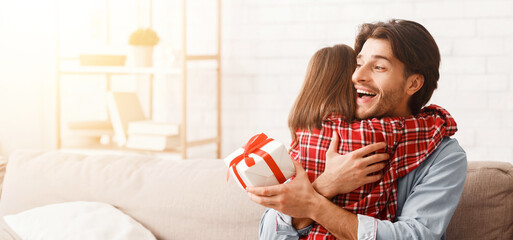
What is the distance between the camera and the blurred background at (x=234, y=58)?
2.98 meters

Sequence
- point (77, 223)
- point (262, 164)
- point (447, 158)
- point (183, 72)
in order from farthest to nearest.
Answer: point (183, 72) < point (77, 223) < point (447, 158) < point (262, 164)

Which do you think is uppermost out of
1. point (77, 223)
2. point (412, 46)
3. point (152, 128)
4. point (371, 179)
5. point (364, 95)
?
point (412, 46)

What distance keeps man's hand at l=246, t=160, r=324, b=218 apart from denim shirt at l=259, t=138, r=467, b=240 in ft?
0.30

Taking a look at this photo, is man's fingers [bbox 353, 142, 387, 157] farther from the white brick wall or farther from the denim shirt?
the white brick wall

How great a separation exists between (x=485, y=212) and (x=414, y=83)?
391 mm

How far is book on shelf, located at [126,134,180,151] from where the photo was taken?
10.5 feet

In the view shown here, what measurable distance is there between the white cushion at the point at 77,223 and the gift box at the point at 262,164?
54 centimetres

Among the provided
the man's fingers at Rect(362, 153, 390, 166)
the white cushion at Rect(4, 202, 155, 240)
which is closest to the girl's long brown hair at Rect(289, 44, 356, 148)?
the man's fingers at Rect(362, 153, 390, 166)

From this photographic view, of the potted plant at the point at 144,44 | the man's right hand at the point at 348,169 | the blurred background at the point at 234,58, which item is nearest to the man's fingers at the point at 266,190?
the man's right hand at the point at 348,169

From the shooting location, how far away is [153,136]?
10.6ft

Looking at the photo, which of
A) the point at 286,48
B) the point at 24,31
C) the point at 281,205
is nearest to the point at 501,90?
the point at 286,48

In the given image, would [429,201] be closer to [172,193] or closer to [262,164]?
[262,164]

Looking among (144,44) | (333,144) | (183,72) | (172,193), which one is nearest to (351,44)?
(183,72)

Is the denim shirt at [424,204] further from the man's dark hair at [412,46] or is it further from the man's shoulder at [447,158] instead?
the man's dark hair at [412,46]
